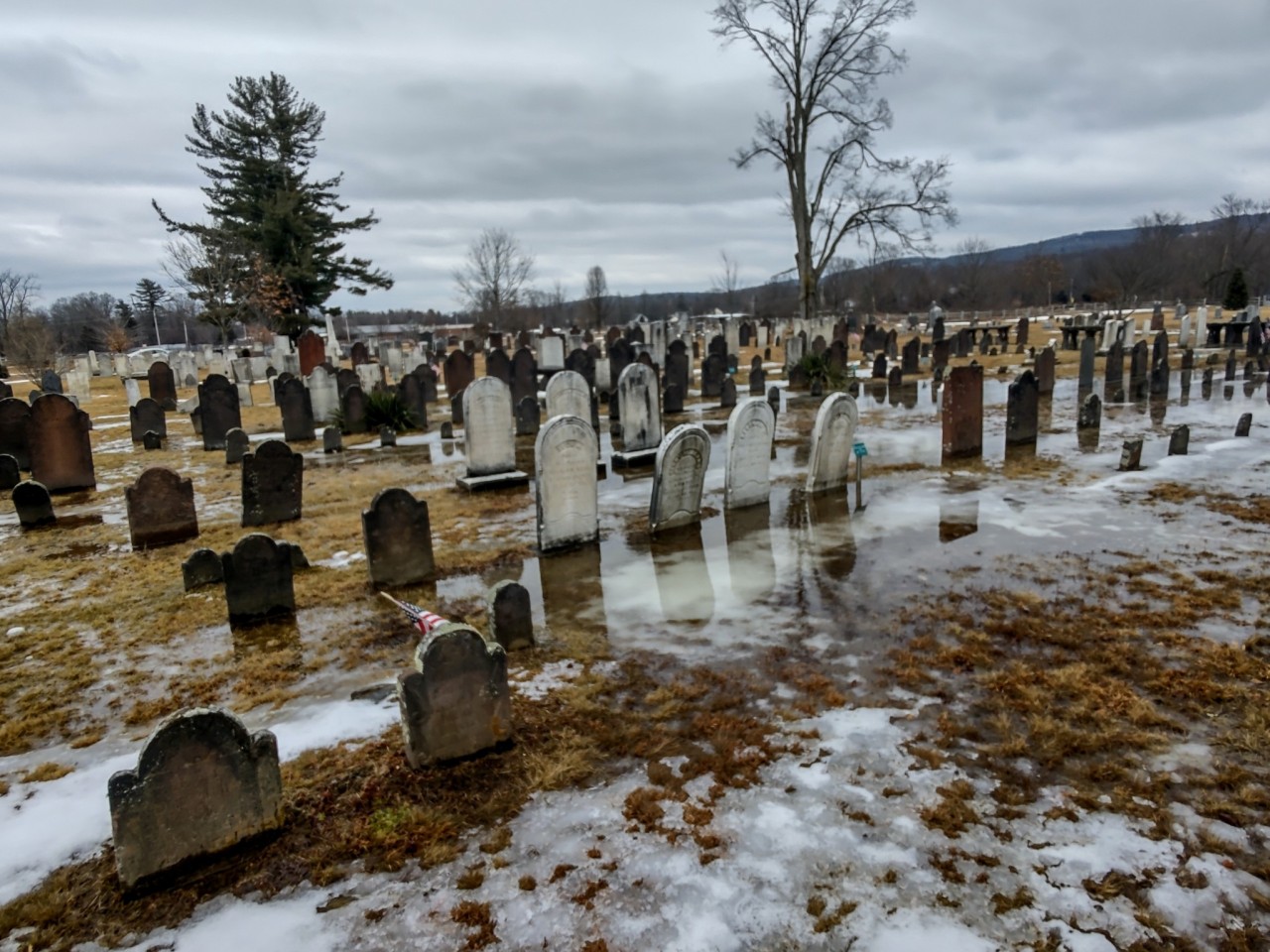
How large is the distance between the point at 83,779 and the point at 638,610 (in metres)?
3.97

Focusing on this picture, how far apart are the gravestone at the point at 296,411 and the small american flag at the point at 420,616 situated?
386 inches

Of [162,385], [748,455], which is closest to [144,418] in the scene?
[162,385]

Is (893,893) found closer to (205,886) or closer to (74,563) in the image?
(205,886)

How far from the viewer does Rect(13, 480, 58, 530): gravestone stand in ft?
31.6

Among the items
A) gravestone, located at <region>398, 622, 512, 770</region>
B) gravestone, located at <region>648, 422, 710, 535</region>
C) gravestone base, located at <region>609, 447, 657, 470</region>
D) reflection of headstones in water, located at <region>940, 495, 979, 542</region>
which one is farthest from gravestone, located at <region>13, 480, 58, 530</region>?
reflection of headstones in water, located at <region>940, 495, 979, 542</region>

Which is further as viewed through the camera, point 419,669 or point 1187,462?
point 1187,462

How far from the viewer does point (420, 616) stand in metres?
5.84

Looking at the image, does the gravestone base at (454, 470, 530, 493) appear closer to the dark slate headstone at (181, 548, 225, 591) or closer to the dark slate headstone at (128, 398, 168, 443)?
the dark slate headstone at (181, 548, 225, 591)

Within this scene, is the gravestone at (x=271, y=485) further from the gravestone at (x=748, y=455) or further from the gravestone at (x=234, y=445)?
the gravestone at (x=748, y=455)

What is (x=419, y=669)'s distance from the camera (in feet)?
13.7

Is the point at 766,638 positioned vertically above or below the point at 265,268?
below

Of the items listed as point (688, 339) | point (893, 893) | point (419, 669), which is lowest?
point (893, 893)

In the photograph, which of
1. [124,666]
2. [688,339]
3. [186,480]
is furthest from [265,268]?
[124,666]

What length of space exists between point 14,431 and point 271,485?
7.44 metres
